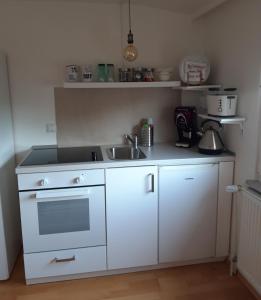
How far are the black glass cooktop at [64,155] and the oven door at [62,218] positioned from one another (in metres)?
0.31

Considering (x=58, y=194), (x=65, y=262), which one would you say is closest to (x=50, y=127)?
(x=58, y=194)

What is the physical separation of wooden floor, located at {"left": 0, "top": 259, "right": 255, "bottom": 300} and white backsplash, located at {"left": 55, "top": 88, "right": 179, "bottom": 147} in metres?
1.12

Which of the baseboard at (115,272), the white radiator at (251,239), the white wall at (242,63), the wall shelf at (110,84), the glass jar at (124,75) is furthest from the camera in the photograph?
the glass jar at (124,75)

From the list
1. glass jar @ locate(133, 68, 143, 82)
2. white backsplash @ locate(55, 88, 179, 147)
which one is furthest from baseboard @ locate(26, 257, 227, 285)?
glass jar @ locate(133, 68, 143, 82)

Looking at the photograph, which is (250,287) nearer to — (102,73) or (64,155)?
(64,155)

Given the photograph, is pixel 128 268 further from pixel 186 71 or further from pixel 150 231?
pixel 186 71

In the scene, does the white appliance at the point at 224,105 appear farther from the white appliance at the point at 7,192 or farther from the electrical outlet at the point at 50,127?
the white appliance at the point at 7,192

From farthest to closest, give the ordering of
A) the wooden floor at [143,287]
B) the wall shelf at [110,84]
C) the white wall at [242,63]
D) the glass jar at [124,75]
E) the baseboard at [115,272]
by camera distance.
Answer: the glass jar at [124,75], the wall shelf at [110,84], the baseboard at [115,272], the wooden floor at [143,287], the white wall at [242,63]

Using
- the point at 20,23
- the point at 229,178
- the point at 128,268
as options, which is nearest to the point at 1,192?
the point at 128,268

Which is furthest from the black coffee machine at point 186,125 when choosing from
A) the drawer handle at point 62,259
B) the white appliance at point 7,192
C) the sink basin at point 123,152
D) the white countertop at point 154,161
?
the white appliance at point 7,192

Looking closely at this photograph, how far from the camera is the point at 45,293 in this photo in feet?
6.84

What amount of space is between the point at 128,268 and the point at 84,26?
1.95 meters

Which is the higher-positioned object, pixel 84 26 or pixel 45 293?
pixel 84 26

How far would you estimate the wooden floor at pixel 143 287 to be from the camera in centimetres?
205
